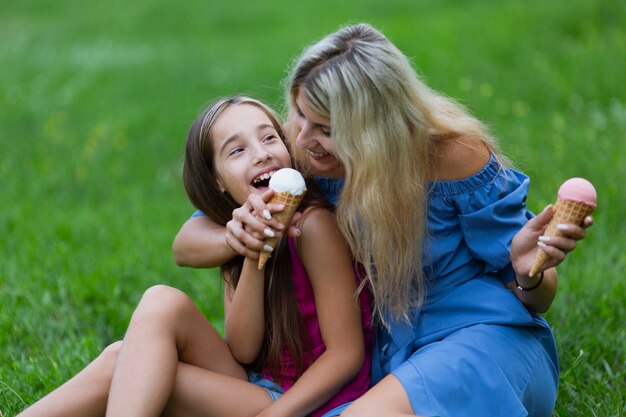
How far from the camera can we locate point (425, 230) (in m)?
3.06

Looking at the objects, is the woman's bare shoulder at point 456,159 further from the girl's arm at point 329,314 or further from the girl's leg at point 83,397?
the girl's leg at point 83,397

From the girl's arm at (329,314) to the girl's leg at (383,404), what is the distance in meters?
0.22

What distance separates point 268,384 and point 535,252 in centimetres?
100

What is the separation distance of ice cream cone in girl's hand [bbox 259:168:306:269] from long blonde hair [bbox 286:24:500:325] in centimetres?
16

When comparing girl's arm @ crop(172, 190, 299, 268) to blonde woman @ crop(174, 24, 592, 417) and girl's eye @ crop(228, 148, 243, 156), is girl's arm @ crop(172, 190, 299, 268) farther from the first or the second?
girl's eye @ crop(228, 148, 243, 156)

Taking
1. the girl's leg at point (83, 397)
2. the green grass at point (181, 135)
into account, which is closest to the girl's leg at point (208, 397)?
the girl's leg at point (83, 397)

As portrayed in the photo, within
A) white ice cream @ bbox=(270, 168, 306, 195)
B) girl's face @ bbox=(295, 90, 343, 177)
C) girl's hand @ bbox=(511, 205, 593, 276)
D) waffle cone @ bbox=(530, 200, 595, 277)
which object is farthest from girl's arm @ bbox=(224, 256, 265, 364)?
waffle cone @ bbox=(530, 200, 595, 277)

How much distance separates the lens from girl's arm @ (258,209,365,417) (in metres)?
3.02

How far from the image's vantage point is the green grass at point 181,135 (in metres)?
4.28

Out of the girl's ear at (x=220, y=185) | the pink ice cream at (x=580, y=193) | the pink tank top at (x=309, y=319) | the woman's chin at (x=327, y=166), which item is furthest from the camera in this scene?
the girl's ear at (x=220, y=185)

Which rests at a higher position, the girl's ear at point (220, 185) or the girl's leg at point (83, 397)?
the girl's ear at point (220, 185)

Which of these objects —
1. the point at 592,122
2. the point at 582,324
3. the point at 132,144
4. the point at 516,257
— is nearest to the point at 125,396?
the point at 516,257

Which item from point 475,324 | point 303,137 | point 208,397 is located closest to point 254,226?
point 303,137

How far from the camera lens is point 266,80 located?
9.32 m
